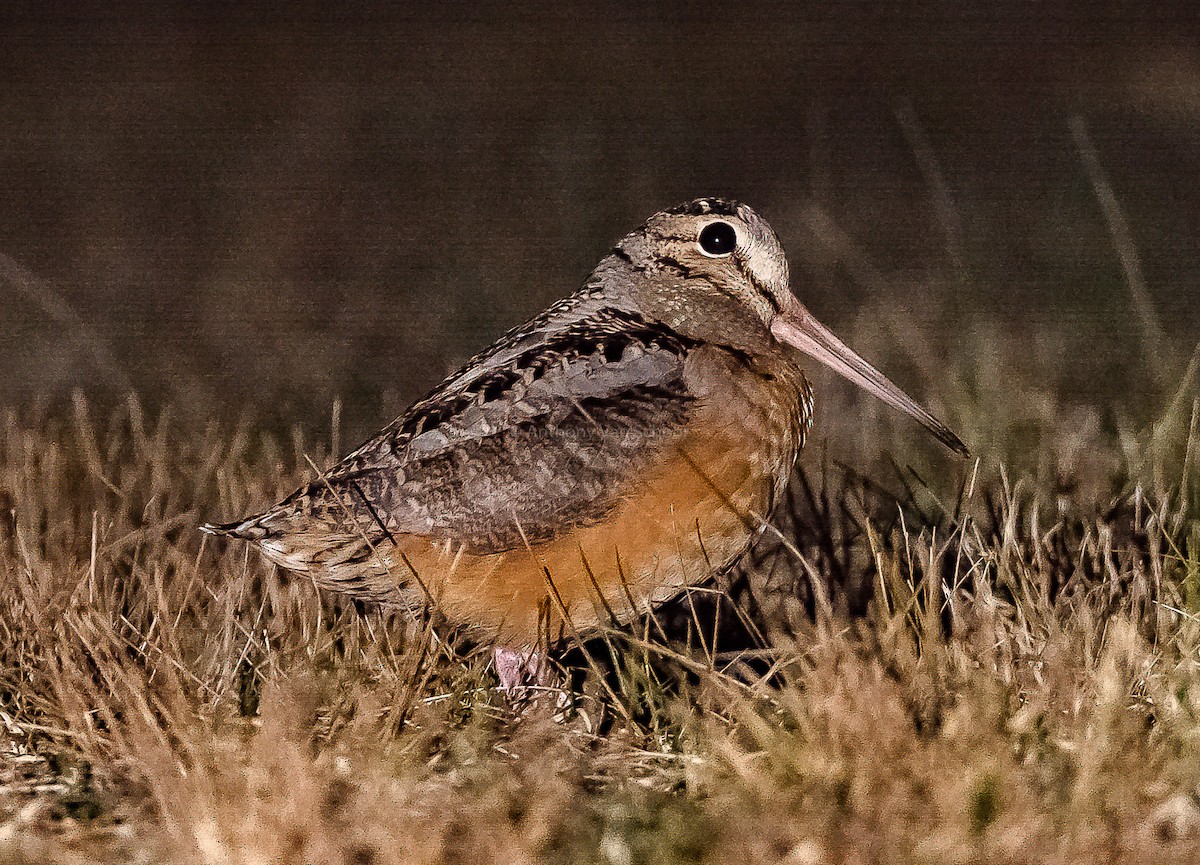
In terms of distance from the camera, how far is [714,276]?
3.65m

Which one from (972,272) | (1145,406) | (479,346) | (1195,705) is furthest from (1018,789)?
(479,346)

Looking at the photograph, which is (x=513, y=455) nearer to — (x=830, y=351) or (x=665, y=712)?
(x=665, y=712)

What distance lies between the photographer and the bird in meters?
3.21

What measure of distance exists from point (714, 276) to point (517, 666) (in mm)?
927

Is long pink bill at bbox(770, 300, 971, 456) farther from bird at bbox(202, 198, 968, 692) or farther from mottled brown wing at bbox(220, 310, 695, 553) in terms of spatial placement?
mottled brown wing at bbox(220, 310, 695, 553)

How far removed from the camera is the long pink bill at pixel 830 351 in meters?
3.72

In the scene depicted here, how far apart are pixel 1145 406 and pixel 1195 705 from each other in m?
1.93

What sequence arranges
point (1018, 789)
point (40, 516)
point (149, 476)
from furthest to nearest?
point (149, 476) < point (40, 516) < point (1018, 789)

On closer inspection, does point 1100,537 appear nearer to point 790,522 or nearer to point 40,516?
point 790,522

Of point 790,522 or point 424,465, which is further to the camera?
point 790,522

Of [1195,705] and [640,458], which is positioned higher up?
[640,458]

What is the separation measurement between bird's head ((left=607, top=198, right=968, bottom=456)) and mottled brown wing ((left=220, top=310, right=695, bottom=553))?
0.25 m

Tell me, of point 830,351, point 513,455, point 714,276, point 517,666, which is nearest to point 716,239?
point 714,276

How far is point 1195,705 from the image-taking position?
114 inches
